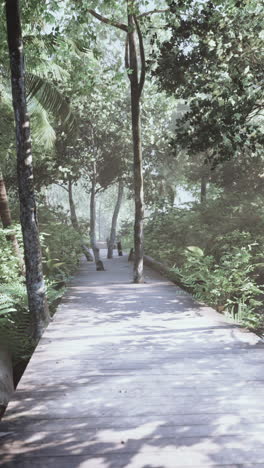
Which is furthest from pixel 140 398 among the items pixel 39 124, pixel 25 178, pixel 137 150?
pixel 39 124

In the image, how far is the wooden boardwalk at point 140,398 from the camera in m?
2.96

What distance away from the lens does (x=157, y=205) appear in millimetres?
22172

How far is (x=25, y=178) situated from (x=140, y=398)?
167 inches

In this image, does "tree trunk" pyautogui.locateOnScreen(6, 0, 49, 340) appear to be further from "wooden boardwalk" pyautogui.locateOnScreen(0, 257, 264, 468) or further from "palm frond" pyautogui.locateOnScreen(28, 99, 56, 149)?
"palm frond" pyautogui.locateOnScreen(28, 99, 56, 149)

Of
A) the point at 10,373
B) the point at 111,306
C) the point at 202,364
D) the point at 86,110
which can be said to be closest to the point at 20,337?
the point at 10,373

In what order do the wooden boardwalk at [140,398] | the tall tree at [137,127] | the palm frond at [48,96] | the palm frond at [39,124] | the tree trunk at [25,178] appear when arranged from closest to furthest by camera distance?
the wooden boardwalk at [140,398] < the tree trunk at [25,178] < the tall tree at [137,127] < the palm frond at [48,96] < the palm frond at [39,124]

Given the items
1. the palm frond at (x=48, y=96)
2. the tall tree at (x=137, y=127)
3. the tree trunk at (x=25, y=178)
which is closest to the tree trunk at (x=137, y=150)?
the tall tree at (x=137, y=127)

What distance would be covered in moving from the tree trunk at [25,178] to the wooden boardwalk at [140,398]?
48 centimetres

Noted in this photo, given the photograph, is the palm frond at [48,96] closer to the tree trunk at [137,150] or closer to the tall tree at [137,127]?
the tall tree at [137,127]

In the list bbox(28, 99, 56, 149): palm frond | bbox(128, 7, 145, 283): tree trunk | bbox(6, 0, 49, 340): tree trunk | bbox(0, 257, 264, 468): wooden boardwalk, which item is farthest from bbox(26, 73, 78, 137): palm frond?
bbox(0, 257, 264, 468): wooden boardwalk

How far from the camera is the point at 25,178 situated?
6355 mm

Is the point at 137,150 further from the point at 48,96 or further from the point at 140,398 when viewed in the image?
the point at 140,398

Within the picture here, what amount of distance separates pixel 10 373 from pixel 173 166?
25161 mm

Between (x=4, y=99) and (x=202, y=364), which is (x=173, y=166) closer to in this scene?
(x=4, y=99)
